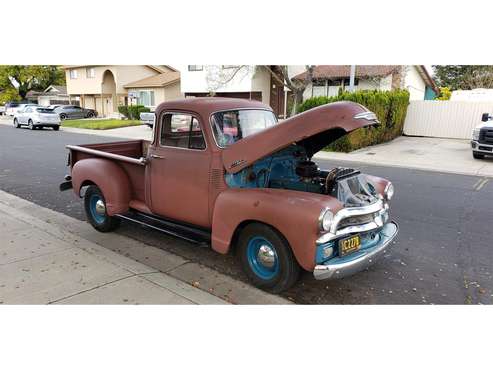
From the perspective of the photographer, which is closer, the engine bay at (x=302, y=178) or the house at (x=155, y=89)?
the engine bay at (x=302, y=178)

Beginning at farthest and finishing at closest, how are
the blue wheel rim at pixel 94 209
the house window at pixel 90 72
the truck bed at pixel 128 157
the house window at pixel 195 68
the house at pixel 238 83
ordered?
1. the house window at pixel 90 72
2. the house window at pixel 195 68
3. the house at pixel 238 83
4. the blue wheel rim at pixel 94 209
5. the truck bed at pixel 128 157

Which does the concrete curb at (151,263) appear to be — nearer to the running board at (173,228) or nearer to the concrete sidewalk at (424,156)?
the running board at (173,228)

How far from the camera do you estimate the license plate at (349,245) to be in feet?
11.9

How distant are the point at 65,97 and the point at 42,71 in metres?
4.86

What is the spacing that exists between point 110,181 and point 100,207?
637mm

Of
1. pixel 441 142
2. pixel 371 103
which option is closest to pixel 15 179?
pixel 371 103

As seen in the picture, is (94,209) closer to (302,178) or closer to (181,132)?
(181,132)

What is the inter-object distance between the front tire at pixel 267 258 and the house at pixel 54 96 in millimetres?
55871

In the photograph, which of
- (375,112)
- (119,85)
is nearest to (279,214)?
(375,112)

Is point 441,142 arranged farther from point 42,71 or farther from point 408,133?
point 42,71

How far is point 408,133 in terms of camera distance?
2089 cm

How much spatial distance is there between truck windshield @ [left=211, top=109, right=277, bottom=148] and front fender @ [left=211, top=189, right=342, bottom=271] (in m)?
0.71

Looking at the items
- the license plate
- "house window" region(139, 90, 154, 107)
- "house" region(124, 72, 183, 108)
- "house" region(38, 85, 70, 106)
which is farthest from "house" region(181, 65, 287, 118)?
"house" region(38, 85, 70, 106)

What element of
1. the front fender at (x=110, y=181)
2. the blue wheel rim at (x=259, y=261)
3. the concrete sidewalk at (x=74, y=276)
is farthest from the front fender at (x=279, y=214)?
the front fender at (x=110, y=181)
